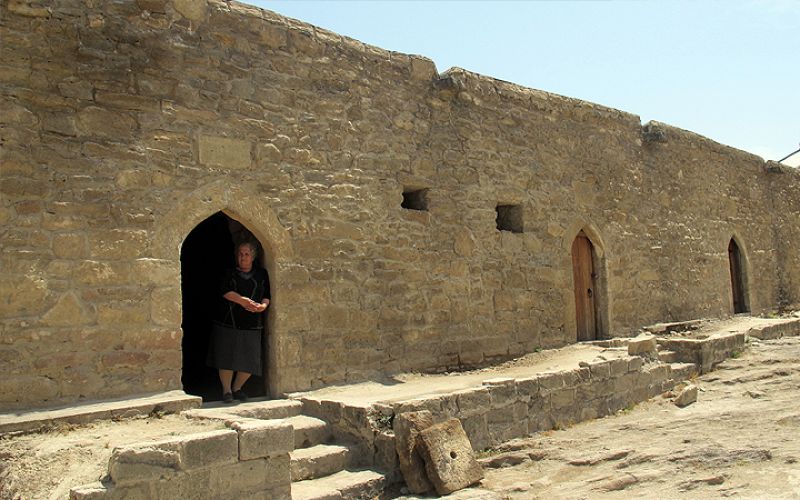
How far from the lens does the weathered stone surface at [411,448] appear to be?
15.7ft

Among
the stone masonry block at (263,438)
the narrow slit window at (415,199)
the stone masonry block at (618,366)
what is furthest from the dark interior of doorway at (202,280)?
the stone masonry block at (618,366)

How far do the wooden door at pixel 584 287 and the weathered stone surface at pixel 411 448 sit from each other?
5279mm

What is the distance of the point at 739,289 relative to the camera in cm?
1363

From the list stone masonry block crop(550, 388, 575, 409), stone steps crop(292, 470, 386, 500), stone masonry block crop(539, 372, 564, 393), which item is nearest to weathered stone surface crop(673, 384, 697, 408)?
stone masonry block crop(550, 388, 575, 409)

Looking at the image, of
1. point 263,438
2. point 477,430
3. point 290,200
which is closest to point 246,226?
point 290,200

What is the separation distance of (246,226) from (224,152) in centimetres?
68

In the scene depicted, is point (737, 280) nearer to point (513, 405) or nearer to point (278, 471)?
point (513, 405)

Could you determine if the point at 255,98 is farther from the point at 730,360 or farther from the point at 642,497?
the point at 730,360

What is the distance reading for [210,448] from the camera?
3.91 m

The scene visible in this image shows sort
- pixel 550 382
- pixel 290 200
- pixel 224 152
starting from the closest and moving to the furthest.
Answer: pixel 224 152
pixel 290 200
pixel 550 382

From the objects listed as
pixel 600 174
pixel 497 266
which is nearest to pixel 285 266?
pixel 497 266

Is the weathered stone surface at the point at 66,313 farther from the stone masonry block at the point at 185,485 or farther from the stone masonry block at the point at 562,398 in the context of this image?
the stone masonry block at the point at 562,398

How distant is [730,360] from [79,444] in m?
7.65

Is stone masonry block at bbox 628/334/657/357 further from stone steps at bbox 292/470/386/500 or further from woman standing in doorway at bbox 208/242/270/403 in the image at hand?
woman standing in doorway at bbox 208/242/270/403
